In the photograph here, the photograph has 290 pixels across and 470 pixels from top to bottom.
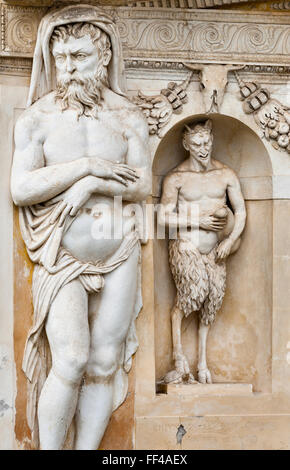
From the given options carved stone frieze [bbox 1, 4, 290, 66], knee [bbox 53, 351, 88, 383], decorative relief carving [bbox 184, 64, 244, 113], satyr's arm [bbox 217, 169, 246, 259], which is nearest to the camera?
knee [bbox 53, 351, 88, 383]

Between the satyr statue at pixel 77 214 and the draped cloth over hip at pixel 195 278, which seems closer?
the satyr statue at pixel 77 214

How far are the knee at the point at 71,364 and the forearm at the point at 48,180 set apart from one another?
950 mm

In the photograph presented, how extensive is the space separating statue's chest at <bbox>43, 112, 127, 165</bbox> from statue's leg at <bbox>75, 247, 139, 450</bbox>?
65cm

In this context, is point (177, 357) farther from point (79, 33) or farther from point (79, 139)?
point (79, 33)

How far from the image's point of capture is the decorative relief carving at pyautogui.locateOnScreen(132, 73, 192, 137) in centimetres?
860

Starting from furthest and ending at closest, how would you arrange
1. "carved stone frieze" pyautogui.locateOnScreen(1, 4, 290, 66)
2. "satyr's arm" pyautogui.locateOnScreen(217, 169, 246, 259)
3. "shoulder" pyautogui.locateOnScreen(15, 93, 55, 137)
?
"satyr's arm" pyautogui.locateOnScreen(217, 169, 246, 259) → "carved stone frieze" pyautogui.locateOnScreen(1, 4, 290, 66) → "shoulder" pyautogui.locateOnScreen(15, 93, 55, 137)

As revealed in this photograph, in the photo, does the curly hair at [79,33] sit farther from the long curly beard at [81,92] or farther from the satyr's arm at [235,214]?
the satyr's arm at [235,214]

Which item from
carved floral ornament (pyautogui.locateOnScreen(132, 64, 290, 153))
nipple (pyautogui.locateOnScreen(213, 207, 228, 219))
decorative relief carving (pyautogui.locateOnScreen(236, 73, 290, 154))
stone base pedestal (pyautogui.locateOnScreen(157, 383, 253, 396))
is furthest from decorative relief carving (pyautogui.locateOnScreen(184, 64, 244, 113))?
stone base pedestal (pyautogui.locateOnScreen(157, 383, 253, 396))

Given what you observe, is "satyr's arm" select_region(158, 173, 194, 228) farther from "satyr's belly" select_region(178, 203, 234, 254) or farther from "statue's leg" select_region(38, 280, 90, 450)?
"statue's leg" select_region(38, 280, 90, 450)

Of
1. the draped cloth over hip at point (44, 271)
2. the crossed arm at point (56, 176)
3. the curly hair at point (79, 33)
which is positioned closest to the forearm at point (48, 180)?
the crossed arm at point (56, 176)

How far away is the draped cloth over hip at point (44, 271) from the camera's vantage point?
8.23m

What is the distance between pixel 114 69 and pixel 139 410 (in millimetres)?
2114

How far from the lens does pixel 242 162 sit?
902 cm

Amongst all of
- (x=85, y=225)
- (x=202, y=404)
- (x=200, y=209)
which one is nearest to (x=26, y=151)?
(x=85, y=225)
